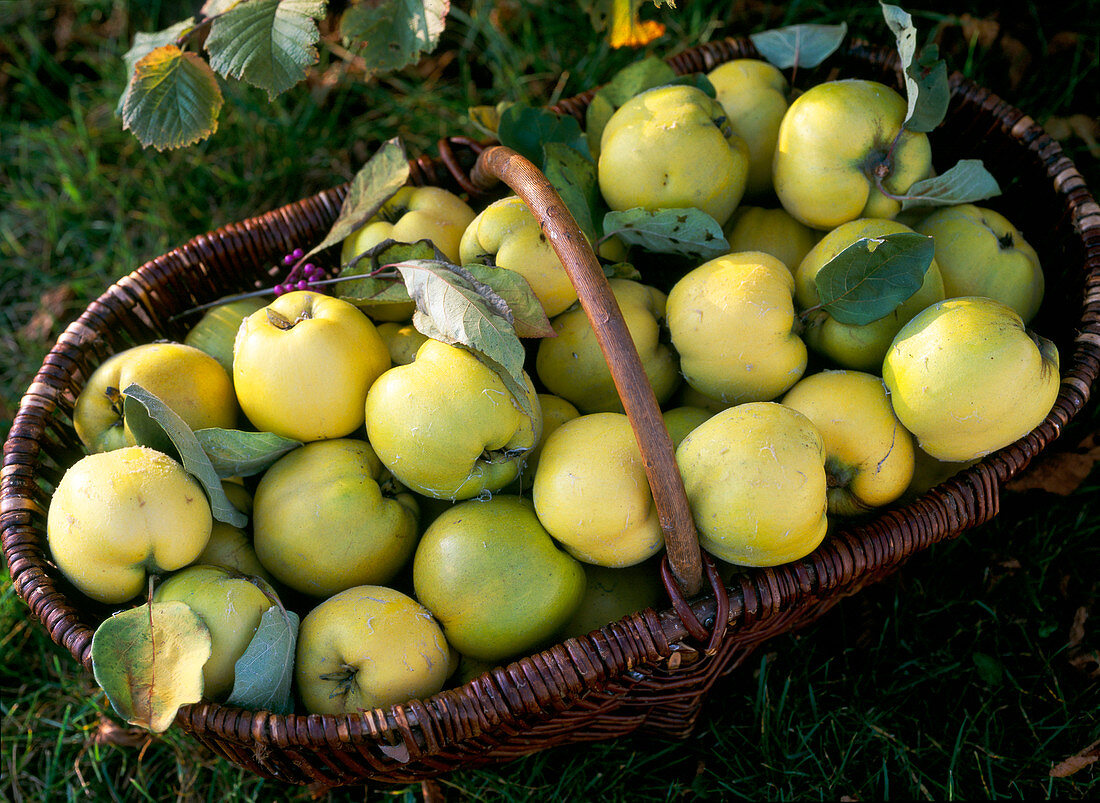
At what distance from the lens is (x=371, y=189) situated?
1.97 metres

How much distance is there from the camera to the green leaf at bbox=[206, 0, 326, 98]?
1869mm

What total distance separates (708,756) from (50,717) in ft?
5.36

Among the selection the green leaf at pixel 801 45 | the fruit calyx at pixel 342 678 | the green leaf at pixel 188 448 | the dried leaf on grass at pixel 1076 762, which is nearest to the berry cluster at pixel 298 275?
the green leaf at pixel 188 448

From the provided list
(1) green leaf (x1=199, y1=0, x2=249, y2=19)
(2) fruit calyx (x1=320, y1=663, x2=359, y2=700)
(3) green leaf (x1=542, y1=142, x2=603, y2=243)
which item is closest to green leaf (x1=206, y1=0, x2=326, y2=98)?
(1) green leaf (x1=199, y1=0, x2=249, y2=19)

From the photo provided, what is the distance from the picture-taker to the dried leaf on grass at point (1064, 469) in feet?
6.95

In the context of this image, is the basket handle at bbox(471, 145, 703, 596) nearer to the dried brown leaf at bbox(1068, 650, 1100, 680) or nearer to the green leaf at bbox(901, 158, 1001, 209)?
the green leaf at bbox(901, 158, 1001, 209)

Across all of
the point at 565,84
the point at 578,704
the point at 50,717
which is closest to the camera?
the point at 578,704

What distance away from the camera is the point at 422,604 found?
157 centimetres

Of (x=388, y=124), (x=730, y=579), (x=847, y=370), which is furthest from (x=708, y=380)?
(x=388, y=124)

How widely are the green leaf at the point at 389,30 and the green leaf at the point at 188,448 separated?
98cm

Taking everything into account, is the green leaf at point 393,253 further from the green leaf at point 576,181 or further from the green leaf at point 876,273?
the green leaf at point 876,273

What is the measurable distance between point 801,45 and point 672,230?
78 centimetres

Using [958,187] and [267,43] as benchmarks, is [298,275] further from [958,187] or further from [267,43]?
[958,187]

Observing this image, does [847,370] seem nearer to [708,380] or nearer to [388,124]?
[708,380]
